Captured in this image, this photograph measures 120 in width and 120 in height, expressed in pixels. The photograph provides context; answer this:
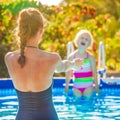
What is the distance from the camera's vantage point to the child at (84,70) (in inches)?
336

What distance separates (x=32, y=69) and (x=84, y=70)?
473cm

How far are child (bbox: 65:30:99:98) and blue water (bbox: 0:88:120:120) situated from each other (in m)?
0.23

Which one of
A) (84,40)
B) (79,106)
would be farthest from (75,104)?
(84,40)

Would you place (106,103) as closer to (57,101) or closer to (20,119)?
(57,101)

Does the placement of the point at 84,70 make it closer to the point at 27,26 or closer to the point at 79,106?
the point at 79,106

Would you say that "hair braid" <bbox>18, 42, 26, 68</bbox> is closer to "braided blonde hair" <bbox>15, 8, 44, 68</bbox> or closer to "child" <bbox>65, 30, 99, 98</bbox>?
"braided blonde hair" <bbox>15, 8, 44, 68</bbox>

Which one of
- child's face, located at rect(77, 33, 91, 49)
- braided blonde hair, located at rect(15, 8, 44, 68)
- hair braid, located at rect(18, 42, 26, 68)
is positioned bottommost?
child's face, located at rect(77, 33, 91, 49)

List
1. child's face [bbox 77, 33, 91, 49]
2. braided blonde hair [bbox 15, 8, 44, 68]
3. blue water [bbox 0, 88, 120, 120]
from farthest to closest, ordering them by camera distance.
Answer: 1. child's face [bbox 77, 33, 91, 49]
2. blue water [bbox 0, 88, 120, 120]
3. braided blonde hair [bbox 15, 8, 44, 68]

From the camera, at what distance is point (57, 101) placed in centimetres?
877

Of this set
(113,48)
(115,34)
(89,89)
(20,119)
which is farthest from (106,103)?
(115,34)

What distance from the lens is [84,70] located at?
8.62 meters

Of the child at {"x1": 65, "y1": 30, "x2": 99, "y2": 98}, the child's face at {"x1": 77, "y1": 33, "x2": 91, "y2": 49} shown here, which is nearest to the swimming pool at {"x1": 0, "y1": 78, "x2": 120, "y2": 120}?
the child at {"x1": 65, "y1": 30, "x2": 99, "y2": 98}

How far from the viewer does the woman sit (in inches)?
155

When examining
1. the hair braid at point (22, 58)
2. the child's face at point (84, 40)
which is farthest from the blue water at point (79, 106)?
the hair braid at point (22, 58)
